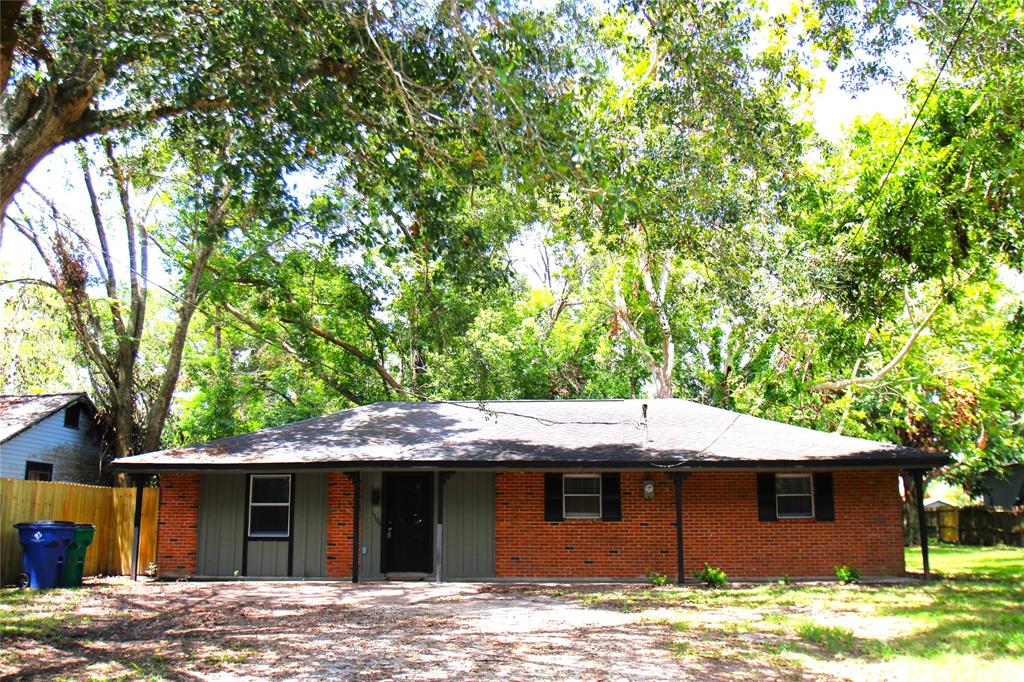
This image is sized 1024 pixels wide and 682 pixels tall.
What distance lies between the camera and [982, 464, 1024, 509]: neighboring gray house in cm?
3459

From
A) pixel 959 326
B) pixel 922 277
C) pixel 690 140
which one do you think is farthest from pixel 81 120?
pixel 959 326

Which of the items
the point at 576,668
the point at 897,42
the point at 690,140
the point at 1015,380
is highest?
the point at 897,42

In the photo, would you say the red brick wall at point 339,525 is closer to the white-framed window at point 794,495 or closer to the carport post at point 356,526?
the carport post at point 356,526

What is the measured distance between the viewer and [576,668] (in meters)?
7.28

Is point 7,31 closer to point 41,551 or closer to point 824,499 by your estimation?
point 41,551

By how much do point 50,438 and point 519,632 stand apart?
18.1m

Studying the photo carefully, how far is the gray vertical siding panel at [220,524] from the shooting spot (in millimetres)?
15820

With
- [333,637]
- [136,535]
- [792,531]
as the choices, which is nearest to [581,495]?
[792,531]

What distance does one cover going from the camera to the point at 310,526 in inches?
622

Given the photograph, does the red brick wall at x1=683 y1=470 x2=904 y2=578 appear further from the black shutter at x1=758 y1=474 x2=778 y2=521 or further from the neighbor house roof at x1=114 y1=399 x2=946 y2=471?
the neighbor house roof at x1=114 y1=399 x2=946 y2=471

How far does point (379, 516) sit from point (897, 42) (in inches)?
467

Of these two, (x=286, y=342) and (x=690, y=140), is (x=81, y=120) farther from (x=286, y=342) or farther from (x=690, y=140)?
(x=286, y=342)

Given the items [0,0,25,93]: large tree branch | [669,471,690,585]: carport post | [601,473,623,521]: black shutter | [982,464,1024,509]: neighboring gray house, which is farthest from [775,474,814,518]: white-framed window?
[982,464,1024,509]: neighboring gray house

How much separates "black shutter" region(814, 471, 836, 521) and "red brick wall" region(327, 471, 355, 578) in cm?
893
